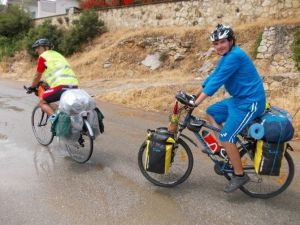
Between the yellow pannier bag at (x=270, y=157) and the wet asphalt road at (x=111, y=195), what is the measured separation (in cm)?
46

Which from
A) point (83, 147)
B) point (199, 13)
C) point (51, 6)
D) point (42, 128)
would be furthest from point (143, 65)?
point (51, 6)

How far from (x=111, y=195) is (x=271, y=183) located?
2019 millimetres

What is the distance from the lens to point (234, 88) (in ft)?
15.8

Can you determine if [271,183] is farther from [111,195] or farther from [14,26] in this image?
[14,26]

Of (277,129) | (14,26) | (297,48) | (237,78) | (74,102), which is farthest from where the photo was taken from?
(14,26)

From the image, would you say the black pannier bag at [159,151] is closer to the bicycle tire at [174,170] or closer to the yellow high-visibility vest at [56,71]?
the bicycle tire at [174,170]

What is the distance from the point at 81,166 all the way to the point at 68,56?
2186 cm

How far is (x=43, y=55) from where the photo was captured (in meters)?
6.73

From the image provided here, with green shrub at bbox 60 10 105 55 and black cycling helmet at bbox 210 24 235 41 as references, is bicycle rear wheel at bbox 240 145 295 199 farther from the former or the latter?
green shrub at bbox 60 10 105 55

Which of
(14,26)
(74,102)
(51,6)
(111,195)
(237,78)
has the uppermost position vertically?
(51,6)

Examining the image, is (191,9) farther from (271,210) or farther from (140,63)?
(271,210)

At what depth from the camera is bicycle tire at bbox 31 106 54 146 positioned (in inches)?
288

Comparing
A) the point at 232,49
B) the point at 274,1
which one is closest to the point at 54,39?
the point at 274,1

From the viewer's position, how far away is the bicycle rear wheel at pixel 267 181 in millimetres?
4918
